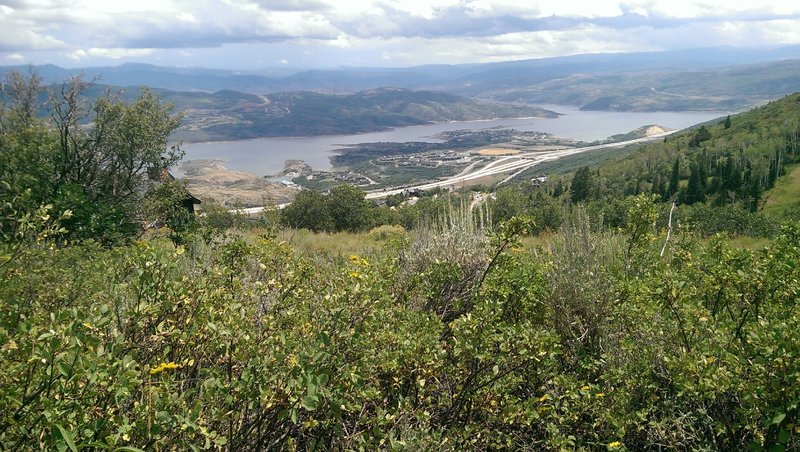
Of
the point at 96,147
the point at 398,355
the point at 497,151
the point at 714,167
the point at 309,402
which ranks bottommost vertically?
the point at 497,151

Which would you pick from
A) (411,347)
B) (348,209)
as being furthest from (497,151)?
(411,347)

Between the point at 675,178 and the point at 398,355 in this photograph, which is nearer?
the point at 398,355

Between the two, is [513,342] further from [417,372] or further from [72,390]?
[72,390]

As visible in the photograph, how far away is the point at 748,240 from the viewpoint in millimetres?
15188

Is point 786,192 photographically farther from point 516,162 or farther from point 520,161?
point 520,161

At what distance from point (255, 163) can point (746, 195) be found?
405 ft

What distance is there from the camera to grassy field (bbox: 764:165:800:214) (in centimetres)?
6066

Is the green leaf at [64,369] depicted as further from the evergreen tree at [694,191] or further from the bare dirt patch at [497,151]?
the bare dirt patch at [497,151]

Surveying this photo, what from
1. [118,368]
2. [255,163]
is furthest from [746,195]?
[255,163]

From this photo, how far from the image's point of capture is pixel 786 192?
6400 centimetres

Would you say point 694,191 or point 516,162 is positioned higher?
point 694,191

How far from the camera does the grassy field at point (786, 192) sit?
60656mm

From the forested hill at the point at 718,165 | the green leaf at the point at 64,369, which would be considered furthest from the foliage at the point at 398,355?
the forested hill at the point at 718,165

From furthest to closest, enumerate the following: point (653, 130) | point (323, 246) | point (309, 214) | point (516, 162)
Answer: point (653, 130) < point (516, 162) < point (309, 214) < point (323, 246)
